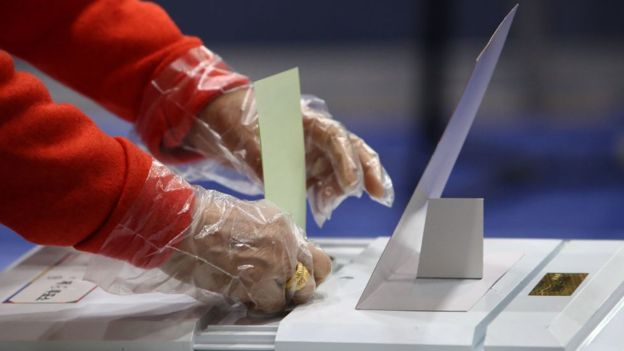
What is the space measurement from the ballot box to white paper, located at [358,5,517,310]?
0.03m

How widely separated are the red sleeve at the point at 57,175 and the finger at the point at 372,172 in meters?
0.30

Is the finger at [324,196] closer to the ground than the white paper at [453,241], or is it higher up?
closer to the ground

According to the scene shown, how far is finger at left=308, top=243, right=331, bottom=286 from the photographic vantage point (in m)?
0.91

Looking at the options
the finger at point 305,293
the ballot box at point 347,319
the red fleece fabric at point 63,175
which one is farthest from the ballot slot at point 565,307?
the red fleece fabric at point 63,175

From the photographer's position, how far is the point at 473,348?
75 centimetres

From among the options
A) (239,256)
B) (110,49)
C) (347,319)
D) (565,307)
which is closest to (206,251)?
(239,256)

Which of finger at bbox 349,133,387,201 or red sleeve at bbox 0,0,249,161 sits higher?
red sleeve at bbox 0,0,249,161

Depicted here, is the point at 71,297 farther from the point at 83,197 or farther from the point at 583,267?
the point at 583,267

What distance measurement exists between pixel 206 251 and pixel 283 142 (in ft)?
0.56

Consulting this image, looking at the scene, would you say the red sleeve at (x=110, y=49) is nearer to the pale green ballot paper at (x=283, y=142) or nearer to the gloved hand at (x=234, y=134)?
the gloved hand at (x=234, y=134)

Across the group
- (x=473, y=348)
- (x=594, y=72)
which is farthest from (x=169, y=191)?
(x=594, y=72)

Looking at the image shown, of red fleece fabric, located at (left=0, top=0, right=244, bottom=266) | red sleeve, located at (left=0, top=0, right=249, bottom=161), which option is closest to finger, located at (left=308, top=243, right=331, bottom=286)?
red fleece fabric, located at (left=0, top=0, right=244, bottom=266)

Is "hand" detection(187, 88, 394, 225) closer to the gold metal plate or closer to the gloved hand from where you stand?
the gloved hand

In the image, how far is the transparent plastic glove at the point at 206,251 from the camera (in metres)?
0.85
